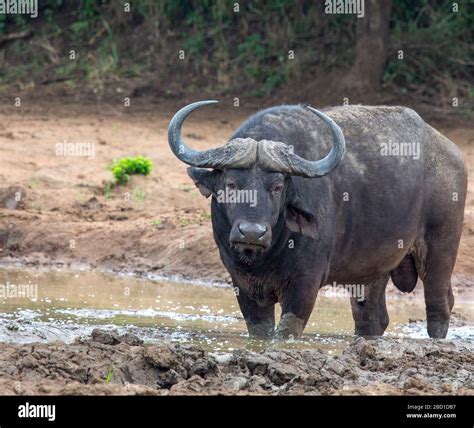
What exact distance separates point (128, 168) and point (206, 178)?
596cm

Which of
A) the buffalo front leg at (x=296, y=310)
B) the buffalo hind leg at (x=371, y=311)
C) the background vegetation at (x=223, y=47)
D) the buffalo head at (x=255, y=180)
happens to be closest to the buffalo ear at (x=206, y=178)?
the buffalo head at (x=255, y=180)

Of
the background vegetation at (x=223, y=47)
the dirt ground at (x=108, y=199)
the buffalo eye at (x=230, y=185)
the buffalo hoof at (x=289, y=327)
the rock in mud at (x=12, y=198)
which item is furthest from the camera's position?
the background vegetation at (x=223, y=47)

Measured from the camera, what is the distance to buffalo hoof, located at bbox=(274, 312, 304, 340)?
10664 mm

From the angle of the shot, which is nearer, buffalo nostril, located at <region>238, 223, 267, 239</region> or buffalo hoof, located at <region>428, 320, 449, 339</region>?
buffalo nostril, located at <region>238, 223, 267, 239</region>

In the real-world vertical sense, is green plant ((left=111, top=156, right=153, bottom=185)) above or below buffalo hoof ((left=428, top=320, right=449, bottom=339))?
above

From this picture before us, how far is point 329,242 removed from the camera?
10898 millimetres

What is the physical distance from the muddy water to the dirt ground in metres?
0.55

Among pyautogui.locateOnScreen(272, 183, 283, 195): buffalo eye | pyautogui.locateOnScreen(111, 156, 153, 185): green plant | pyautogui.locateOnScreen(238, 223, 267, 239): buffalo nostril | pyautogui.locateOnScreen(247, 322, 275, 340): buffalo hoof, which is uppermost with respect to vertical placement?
pyautogui.locateOnScreen(111, 156, 153, 185): green plant

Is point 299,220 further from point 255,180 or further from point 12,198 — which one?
point 12,198

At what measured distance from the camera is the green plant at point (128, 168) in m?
16.3

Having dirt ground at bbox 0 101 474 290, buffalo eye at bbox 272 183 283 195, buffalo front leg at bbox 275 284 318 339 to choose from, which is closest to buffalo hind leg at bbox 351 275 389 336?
buffalo front leg at bbox 275 284 318 339

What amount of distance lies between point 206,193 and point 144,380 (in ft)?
8.79

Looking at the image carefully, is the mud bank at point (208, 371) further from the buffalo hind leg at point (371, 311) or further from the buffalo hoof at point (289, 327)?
the buffalo hind leg at point (371, 311)

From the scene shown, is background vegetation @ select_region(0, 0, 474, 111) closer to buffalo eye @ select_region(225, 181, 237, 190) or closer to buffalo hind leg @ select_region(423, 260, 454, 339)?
buffalo hind leg @ select_region(423, 260, 454, 339)
